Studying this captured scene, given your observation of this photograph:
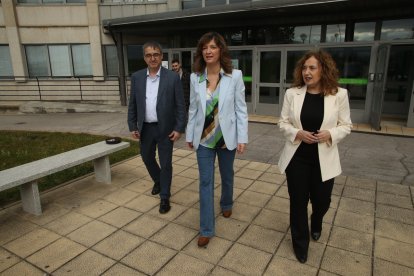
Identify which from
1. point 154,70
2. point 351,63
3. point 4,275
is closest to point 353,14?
point 351,63

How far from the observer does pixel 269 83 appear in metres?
9.56

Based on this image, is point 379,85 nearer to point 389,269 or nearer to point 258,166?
point 258,166

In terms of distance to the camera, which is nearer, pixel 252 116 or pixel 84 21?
pixel 252 116

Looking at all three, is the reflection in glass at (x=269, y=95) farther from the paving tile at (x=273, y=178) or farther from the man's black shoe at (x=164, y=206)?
the man's black shoe at (x=164, y=206)

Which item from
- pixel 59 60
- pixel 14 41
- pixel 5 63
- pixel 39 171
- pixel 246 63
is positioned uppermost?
pixel 14 41

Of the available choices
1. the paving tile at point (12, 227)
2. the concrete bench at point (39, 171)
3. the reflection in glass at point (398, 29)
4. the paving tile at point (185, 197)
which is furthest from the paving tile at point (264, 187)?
the reflection in glass at point (398, 29)

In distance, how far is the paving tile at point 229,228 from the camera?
3133mm

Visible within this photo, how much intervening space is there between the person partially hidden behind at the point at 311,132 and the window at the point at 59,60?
515 inches

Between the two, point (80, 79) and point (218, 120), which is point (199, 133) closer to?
point (218, 120)

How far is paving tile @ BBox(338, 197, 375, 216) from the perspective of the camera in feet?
11.9

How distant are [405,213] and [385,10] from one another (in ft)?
23.2

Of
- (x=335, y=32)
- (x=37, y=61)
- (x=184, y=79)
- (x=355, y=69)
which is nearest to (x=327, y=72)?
(x=184, y=79)

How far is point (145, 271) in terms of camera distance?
2.61m

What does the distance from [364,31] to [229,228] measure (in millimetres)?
8844
